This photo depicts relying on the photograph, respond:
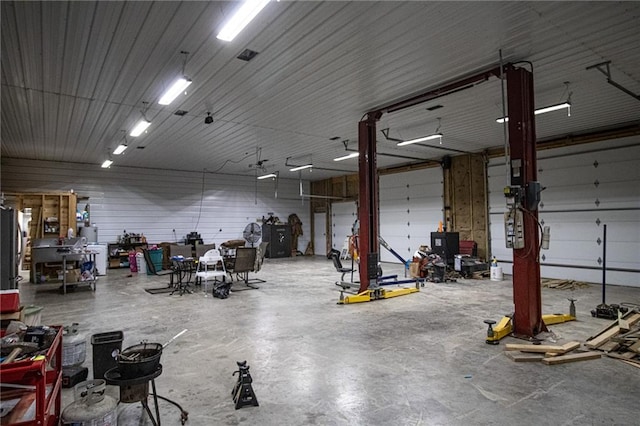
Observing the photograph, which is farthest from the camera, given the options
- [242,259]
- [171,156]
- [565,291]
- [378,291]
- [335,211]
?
[335,211]

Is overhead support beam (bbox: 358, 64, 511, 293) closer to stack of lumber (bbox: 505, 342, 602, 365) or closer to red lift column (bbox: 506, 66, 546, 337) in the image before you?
red lift column (bbox: 506, 66, 546, 337)

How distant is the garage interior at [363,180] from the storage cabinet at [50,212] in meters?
0.06

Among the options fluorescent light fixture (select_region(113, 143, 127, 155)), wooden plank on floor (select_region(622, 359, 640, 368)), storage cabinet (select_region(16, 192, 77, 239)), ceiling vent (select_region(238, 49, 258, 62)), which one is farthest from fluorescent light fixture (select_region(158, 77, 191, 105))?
storage cabinet (select_region(16, 192, 77, 239))

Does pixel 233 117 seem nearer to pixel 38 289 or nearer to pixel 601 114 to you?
pixel 38 289

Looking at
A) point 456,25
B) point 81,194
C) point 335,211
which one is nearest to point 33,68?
point 456,25

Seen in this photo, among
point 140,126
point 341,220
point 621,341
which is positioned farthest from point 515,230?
point 341,220

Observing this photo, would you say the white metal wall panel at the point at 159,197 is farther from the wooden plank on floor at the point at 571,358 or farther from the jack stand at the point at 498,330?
the wooden plank on floor at the point at 571,358

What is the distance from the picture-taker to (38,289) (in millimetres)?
7809

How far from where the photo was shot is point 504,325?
4.26m

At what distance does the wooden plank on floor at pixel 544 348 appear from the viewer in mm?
3602

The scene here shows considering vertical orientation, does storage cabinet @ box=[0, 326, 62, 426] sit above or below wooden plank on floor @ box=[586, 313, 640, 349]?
above

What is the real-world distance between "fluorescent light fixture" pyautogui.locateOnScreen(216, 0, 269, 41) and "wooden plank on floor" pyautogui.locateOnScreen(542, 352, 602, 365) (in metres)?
4.24

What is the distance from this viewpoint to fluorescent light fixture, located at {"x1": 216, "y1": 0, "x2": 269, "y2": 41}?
2920 millimetres

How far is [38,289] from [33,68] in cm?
547
